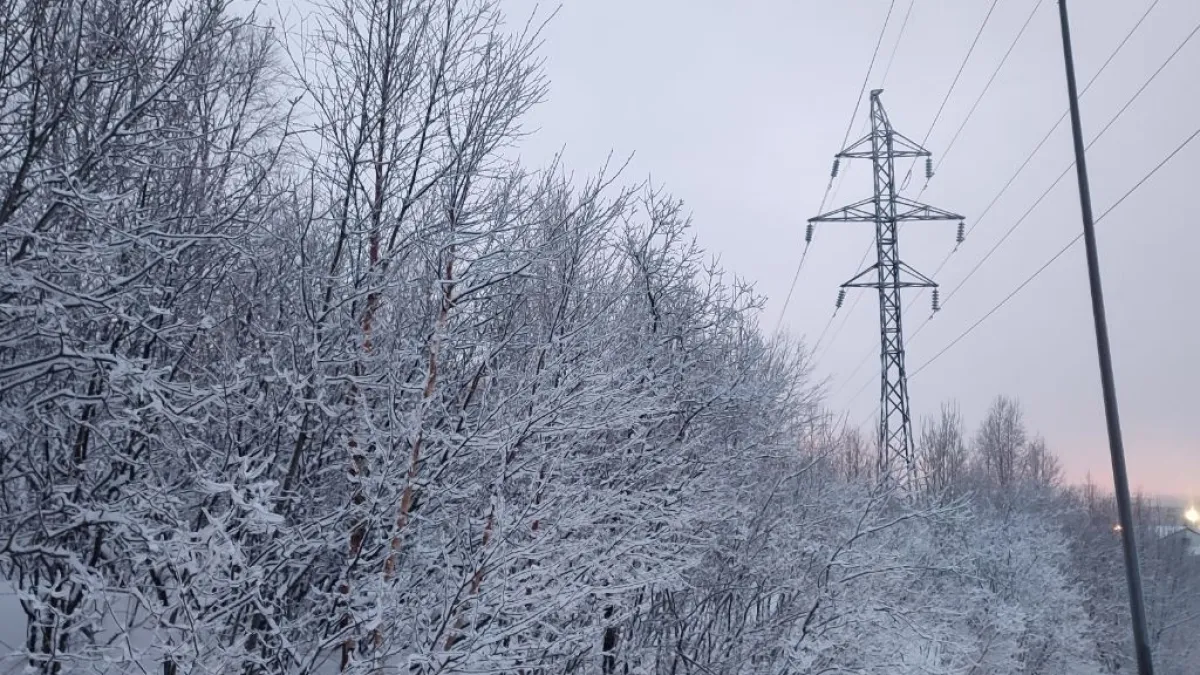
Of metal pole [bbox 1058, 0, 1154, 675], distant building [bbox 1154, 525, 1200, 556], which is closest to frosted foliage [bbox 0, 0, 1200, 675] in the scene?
metal pole [bbox 1058, 0, 1154, 675]

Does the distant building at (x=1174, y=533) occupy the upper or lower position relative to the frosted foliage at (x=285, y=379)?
upper

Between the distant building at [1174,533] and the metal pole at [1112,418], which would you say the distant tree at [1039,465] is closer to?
the distant building at [1174,533]

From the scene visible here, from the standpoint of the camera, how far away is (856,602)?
11.6m

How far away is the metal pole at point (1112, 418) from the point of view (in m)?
6.31

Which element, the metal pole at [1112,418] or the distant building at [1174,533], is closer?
the metal pole at [1112,418]

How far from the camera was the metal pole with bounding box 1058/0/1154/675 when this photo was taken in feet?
20.7

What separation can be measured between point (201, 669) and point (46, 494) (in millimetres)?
1376

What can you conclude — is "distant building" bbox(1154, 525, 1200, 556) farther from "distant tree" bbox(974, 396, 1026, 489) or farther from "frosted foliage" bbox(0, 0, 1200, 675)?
"frosted foliage" bbox(0, 0, 1200, 675)

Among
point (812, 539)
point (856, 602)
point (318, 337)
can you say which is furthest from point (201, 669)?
point (812, 539)

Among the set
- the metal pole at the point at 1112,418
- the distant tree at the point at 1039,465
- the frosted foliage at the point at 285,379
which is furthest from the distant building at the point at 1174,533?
the frosted foliage at the point at 285,379

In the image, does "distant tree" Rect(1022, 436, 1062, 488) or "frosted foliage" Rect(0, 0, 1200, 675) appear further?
"distant tree" Rect(1022, 436, 1062, 488)

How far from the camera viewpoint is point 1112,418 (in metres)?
6.70

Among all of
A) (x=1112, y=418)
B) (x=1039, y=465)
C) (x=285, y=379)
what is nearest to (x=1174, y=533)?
(x=1039, y=465)

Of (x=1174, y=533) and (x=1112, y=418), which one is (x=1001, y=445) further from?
(x=1112, y=418)
